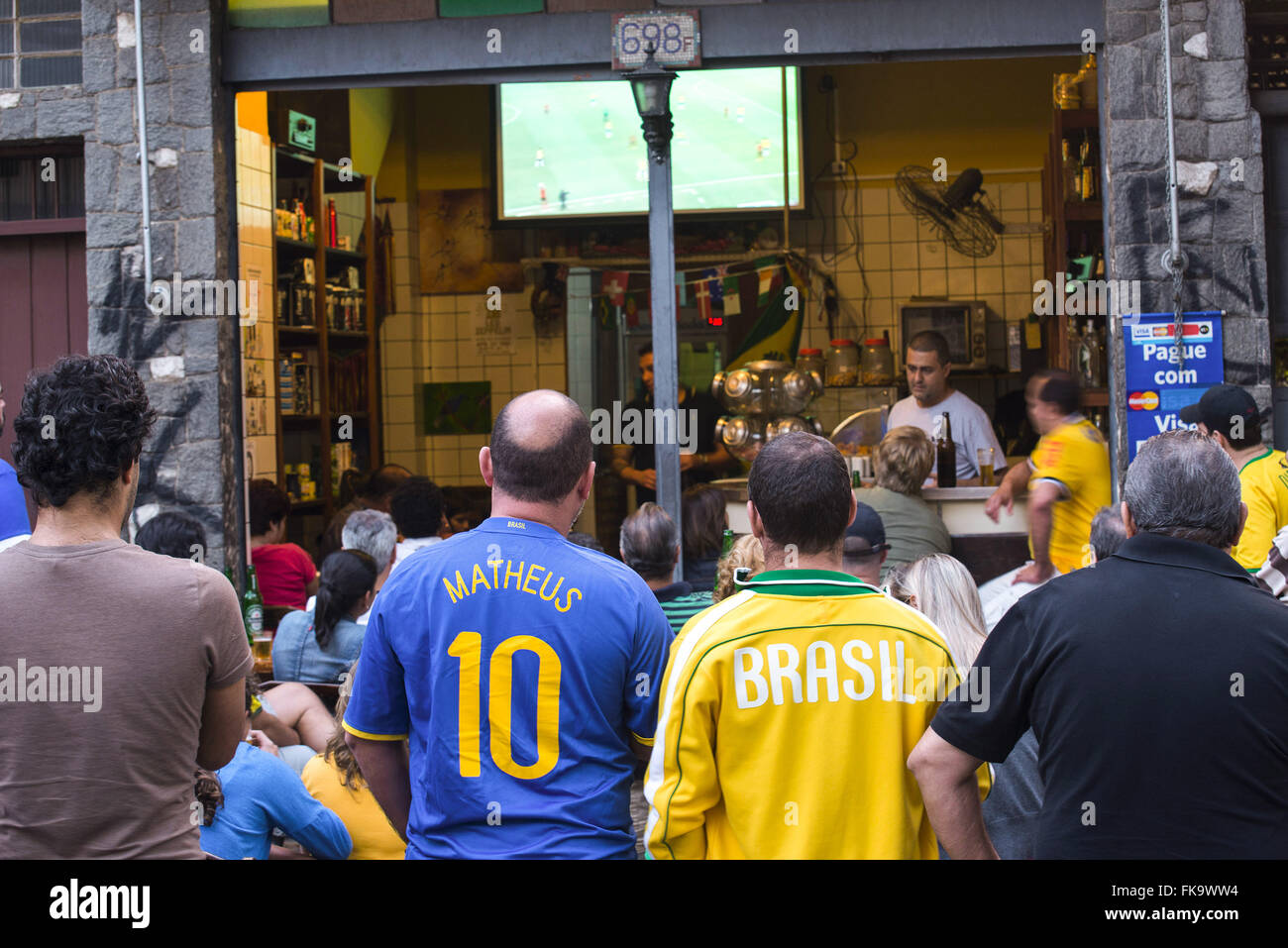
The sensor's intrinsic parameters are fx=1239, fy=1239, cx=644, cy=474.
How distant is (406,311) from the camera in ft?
30.0

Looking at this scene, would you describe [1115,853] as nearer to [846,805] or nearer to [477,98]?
[846,805]

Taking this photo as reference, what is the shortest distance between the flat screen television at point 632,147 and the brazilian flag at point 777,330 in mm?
613

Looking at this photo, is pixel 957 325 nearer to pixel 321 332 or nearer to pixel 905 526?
pixel 905 526

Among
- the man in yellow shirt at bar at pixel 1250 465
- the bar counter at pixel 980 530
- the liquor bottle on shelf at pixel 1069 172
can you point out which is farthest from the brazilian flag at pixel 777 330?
the man in yellow shirt at bar at pixel 1250 465

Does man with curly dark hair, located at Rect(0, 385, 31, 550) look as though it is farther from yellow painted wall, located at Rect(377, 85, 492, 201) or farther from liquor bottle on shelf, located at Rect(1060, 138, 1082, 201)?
yellow painted wall, located at Rect(377, 85, 492, 201)

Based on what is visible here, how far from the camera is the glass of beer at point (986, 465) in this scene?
→ 6.02 m

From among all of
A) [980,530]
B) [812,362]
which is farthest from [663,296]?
[812,362]

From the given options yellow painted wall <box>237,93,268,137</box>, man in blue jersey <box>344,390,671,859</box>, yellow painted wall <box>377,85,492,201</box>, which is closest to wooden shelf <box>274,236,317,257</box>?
yellow painted wall <box>237,93,268,137</box>

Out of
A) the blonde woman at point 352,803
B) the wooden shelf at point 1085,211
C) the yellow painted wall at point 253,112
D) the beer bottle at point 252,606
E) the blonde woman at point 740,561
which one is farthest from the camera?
the yellow painted wall at point 253,112

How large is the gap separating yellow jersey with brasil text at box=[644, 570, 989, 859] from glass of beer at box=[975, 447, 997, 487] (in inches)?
168

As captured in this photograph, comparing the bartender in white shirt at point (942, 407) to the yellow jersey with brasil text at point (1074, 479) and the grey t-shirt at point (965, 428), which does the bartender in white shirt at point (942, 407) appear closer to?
the grey t-shirt at point (965, 428)

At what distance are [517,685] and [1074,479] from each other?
136 inches

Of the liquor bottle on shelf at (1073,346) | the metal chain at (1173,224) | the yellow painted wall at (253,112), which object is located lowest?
the liquor bottle on shelf at (1073,346)
